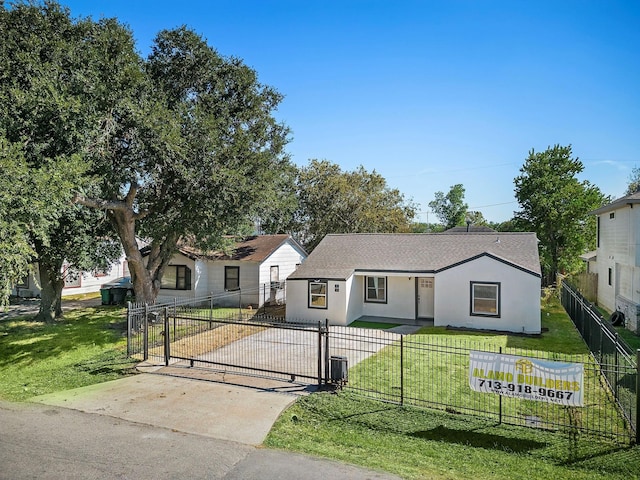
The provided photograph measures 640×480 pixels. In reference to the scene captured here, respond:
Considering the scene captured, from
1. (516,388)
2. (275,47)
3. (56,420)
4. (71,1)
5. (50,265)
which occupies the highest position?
(71,1)

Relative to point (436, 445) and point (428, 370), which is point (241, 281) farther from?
point (436, 445)

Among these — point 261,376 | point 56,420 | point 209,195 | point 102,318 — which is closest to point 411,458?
point 261,376

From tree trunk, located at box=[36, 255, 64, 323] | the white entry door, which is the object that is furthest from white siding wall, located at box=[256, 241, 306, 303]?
tree trunk, located at box=[36, 255, 64, 323]

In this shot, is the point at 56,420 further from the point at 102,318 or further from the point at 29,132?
the point at 102,318

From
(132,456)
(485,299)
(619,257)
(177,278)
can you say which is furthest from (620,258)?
(177,278)

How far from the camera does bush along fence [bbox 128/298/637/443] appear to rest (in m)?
7.97

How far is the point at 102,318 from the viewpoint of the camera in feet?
66.7

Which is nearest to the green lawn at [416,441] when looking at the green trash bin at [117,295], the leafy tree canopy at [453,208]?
the green trash bin at [117,295]

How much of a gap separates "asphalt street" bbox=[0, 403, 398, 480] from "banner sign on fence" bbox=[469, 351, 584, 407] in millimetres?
3375

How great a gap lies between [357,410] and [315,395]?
1.13m

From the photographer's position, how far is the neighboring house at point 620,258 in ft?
56.2

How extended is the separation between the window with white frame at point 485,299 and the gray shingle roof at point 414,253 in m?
1.22

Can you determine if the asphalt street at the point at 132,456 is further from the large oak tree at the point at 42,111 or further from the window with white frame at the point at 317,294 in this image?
the window with white frame at the point at 317,294

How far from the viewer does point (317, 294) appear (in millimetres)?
19469
